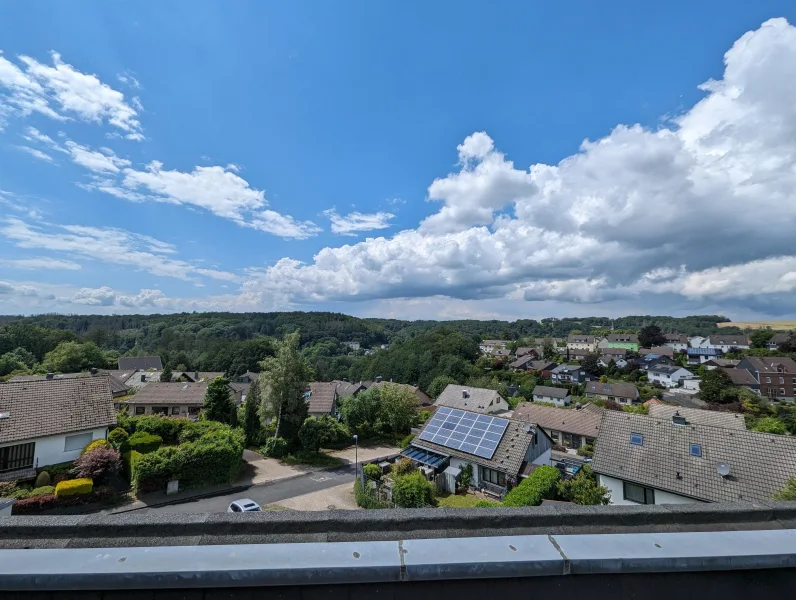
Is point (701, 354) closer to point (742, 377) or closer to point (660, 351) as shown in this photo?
point (660, 351)

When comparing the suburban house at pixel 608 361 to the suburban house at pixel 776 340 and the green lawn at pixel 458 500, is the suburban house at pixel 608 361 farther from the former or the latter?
the green lawn at pixel 458 500

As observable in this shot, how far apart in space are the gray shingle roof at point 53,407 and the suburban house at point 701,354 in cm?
11057

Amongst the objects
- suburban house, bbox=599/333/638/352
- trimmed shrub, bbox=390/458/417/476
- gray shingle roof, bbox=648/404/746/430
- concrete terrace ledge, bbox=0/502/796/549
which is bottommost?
trimmed shrub, bbox=390/458/417/476

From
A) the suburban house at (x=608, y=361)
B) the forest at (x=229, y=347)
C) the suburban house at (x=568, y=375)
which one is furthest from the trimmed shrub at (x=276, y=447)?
the suburban house at (x=608, y=361)

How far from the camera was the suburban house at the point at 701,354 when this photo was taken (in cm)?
8829

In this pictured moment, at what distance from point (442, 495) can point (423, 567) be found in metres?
21.7

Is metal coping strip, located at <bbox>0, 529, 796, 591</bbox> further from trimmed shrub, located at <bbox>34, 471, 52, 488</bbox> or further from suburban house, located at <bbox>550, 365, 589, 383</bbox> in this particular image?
suburban house, located at <bbox>550, 365, 589, 383</bbox>

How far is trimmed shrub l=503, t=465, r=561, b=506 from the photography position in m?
16.3

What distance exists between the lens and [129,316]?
17825cm

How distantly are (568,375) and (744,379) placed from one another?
1027 inches

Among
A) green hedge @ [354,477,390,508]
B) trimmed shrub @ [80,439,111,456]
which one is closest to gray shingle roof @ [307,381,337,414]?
green hedge @ [354,477,390,508]

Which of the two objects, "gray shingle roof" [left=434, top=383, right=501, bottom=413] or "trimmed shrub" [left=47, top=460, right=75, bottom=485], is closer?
"trimmed shrub" [left=47, top=460, right=75, bottom=485]

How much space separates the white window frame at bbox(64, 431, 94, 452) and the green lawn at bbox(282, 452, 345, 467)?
11169 mm

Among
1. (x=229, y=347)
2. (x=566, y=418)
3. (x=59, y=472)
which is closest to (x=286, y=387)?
(x=59, y=472)
